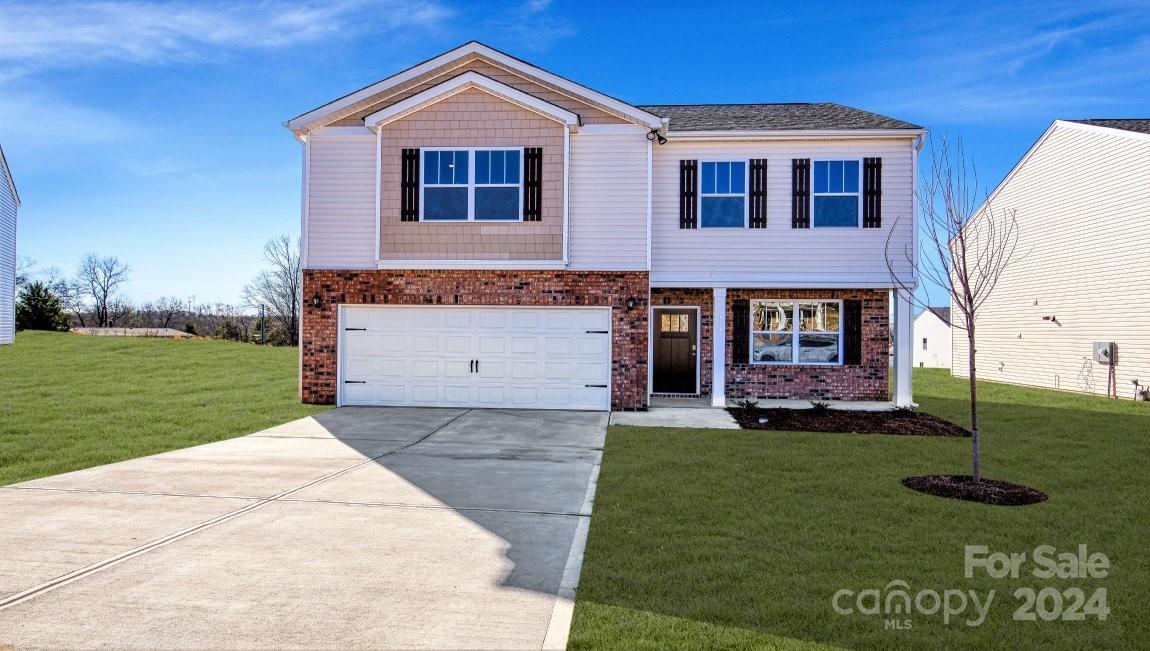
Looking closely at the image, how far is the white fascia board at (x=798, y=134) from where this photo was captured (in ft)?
49.0

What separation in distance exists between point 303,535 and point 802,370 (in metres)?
13.0

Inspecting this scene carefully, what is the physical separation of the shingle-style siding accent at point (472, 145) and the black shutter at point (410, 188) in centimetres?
10

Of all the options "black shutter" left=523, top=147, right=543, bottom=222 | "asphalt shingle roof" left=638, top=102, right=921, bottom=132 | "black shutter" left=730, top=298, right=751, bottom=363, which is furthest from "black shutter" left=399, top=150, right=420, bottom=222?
"black shutter" left=730, top=298, right=751, bottom=363

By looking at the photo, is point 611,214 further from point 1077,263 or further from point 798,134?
point 1077,263

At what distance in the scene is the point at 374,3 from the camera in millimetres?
13906

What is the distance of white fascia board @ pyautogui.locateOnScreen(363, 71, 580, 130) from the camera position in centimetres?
1402

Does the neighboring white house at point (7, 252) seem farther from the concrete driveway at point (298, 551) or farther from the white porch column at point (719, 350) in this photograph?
the white porch column at point (719, 350)

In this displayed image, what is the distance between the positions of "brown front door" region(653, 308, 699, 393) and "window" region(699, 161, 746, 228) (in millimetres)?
2457

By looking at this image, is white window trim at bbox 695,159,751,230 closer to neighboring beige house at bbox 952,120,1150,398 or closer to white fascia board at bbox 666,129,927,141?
white fascia board at bbox 666,129,927,141

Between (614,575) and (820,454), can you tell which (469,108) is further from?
(614,575)

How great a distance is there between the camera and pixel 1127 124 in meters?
20.5

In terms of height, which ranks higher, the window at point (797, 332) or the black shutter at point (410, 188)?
the black shutter at point (410, 188)

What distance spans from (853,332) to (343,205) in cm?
1164

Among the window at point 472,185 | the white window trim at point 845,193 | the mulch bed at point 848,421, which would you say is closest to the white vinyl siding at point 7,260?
the window at point 472,185
